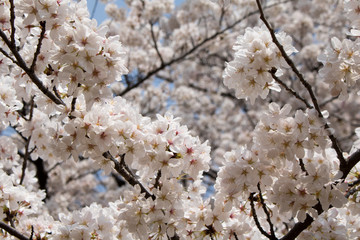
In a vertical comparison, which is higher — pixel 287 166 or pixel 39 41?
pixel 39 41

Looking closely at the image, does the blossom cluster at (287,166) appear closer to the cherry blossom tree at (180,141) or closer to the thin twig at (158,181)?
the cherry blossom tree at (180,141)

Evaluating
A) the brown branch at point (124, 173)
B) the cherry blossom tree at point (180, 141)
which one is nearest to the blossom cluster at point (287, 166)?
the cherry blossom tree at point (180, 141)

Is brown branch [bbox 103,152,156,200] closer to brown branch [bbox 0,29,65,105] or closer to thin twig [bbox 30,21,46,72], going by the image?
brown branch [bbox 0,29,65,105]

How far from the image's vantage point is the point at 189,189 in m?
2.78

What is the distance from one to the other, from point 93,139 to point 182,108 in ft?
31.5

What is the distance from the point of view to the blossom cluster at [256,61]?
216 cm

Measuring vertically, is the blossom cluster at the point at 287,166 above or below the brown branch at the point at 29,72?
below

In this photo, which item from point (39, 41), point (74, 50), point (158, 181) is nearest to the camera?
point (74, 50)

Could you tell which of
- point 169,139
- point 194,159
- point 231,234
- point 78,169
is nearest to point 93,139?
point 169,139

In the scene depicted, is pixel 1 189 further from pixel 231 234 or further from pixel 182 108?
pixel 182 108

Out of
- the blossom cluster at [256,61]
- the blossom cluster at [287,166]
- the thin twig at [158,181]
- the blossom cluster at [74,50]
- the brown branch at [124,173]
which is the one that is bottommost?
the blossom cluster at [287,166]

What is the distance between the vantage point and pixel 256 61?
2146 millimetres

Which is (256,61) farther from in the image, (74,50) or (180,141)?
(74,50)

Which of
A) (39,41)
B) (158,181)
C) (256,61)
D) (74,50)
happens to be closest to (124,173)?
(158,181)
